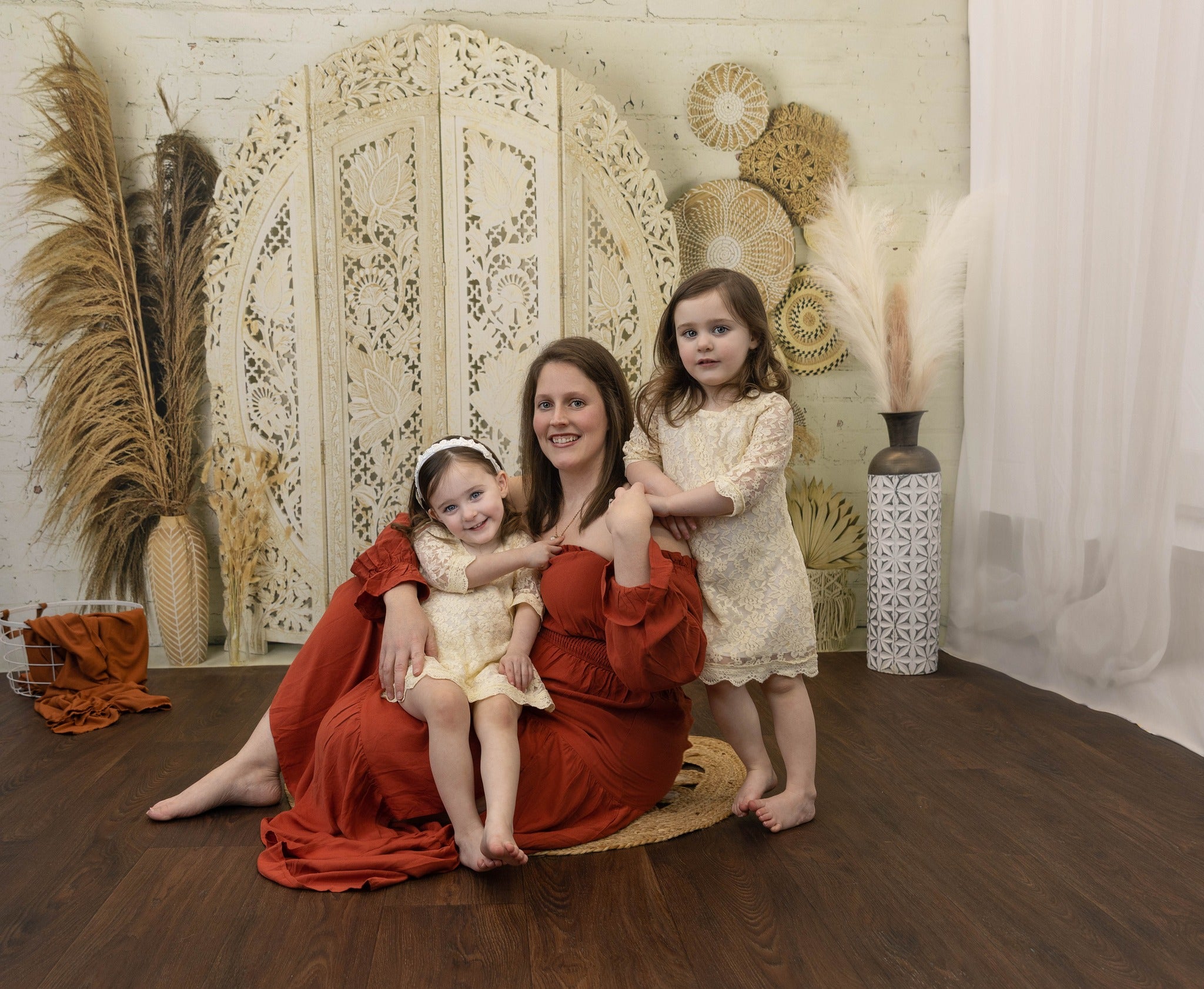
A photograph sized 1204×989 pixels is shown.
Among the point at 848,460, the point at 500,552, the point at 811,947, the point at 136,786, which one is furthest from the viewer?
the point at 848,460

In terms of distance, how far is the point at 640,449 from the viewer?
2.21m

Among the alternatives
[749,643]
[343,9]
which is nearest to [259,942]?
[749,643]

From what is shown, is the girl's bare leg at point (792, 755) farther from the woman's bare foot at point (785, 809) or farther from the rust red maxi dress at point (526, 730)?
the rust red maxi dress at point (526, 730)

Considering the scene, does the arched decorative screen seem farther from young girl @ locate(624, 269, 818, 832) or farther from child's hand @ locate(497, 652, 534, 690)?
child's hand @ locate(497, 652, 534, 690)

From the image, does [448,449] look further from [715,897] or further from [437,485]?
[715,897]

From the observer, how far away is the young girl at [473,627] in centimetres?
186

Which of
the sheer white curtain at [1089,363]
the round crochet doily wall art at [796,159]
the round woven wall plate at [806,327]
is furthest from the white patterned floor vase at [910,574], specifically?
the round crochet doily wall art at [796,159]

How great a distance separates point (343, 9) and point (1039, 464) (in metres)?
3.04

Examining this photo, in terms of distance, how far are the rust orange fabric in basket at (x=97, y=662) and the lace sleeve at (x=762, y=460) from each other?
2035 millimetres

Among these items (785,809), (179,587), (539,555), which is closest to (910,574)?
(785,809)

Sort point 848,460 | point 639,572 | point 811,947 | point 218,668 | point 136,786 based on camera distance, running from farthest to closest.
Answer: point 848,460 < point 218,668 < point 136,786 < point 639,572 < point 811,947

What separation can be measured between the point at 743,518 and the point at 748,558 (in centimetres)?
9

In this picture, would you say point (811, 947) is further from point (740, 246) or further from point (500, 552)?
point (740, 246)

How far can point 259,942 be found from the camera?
63.5 inches
